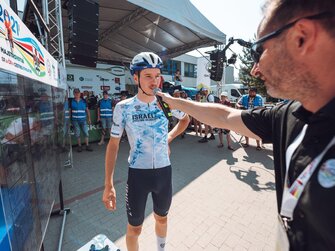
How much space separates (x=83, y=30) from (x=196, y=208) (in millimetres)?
5415

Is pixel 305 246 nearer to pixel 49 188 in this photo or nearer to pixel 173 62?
pixel 49 188

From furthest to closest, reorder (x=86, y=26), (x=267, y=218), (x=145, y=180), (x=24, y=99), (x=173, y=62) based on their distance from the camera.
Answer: (x=173, y=62) → (x=86, y=26) → (x=267, y=218) → (x=145, y=180) → (x=24, y=99)

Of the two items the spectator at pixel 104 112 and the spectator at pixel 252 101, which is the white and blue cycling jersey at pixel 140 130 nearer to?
the spectator at pixel 252 101

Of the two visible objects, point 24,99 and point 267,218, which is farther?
point 267,218

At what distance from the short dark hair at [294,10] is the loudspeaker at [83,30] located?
19.0 ft

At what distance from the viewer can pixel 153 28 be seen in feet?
31.9

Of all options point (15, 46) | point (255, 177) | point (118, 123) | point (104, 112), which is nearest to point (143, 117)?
point (118, 123)

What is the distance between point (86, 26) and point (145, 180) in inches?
210

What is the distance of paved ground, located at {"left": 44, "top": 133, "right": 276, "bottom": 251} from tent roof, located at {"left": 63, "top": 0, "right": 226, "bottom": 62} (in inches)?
173

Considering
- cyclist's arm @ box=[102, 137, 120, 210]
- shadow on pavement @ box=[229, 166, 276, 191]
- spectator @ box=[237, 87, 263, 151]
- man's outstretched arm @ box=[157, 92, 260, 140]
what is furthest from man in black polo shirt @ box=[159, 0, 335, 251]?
spectator @ box=[237, 87, 263, 151]

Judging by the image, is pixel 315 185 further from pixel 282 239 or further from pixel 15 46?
pixel 15 46

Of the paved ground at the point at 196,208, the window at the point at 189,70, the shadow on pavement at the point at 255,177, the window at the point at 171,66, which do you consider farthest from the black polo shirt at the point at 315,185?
the window at the point at 189,70

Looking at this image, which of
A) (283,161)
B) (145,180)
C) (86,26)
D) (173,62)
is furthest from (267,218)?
(173,62)

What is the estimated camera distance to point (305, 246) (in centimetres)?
68
